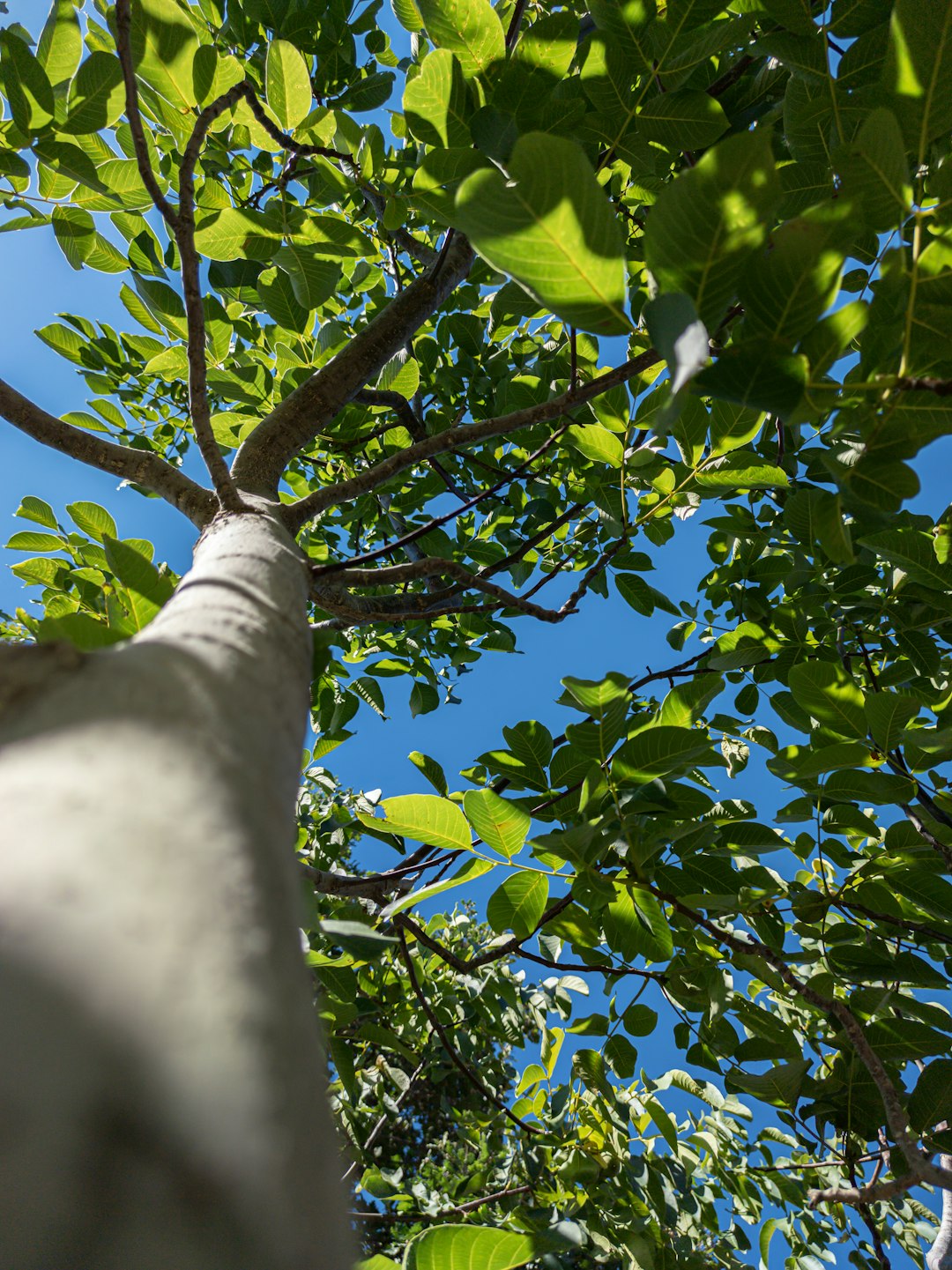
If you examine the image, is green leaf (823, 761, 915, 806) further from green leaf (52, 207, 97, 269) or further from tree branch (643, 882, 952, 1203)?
green leaf (52, 207, 97, 269)

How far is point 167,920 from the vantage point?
0.29m

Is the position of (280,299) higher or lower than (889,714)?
higher

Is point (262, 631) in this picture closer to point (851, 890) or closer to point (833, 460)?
point (833, 460)

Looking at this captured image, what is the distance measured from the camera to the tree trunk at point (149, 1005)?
0.80 feet

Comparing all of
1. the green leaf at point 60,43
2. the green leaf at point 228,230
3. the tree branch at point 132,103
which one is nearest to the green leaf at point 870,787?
the tree branch at point 132,103

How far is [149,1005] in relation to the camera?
0.27 metres

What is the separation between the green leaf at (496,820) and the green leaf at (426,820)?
0.11 feet

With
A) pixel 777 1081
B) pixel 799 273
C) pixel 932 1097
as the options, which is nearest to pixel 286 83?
pixel 799 273

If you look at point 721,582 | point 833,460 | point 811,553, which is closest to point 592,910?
point 833,460

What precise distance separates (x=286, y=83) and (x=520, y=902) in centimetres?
145

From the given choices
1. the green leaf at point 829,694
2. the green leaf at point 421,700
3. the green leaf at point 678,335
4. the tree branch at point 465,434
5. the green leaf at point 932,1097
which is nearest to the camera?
the green leaf at point 678,335

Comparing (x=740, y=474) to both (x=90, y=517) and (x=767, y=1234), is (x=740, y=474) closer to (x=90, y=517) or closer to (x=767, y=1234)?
(x=90, y=517)

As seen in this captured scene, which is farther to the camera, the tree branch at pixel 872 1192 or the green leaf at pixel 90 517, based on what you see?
the green leaf at pixel 90 517

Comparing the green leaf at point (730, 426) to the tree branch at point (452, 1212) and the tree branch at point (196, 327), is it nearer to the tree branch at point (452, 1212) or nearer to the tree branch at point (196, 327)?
the tree branch at point (196, 327)
